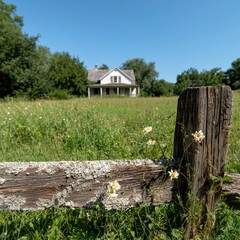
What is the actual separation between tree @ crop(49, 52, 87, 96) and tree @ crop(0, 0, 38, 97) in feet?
29.6

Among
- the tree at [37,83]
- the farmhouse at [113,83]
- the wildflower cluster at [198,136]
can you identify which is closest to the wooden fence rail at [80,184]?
the wildflower cluster at [198,136]

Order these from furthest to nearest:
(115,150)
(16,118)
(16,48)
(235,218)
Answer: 1. (16,48)
2. (16,118)
3. (115,150)
4. (235,218)

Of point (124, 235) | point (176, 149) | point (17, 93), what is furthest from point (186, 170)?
point (17, 93)

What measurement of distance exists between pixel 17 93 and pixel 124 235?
2866 cm

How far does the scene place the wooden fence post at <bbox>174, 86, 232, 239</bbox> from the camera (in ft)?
3.72

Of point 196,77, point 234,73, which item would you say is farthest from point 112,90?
point 234,73

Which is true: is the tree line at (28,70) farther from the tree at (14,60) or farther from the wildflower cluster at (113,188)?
the wildflower cluster at (113,188)

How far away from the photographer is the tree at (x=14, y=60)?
25.8 metres

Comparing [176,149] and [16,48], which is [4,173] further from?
[16,48]

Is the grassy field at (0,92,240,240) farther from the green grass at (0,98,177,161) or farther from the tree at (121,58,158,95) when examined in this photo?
the tree at (121,58,158,95)

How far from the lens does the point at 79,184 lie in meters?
1.20

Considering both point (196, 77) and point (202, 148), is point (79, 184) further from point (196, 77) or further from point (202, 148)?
point (196, 77)

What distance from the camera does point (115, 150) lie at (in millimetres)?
3420

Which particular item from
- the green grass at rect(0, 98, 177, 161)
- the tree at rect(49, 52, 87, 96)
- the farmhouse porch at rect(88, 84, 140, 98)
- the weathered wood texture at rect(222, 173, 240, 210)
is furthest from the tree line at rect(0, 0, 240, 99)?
the weathered wood texture at rect(222, 173, 240, 210)
